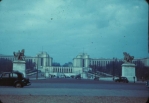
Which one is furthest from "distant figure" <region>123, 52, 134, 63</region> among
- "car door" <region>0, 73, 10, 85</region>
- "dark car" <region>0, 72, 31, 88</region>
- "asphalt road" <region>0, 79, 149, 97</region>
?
"car door" <region>0, 73, 10, 85</region>

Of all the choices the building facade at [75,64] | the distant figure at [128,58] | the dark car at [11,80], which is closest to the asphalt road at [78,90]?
the dark car at [11,80]

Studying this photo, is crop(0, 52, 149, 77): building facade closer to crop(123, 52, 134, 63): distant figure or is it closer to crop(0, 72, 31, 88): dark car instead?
crop(123, 52, 134, 63): distant figure

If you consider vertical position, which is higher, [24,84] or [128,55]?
[128,55]

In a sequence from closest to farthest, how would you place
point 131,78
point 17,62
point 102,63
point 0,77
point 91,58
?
point 0,77, point 17,62, point 131,78, point 102,63, point 91,58

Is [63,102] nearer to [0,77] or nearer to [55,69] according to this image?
[0,77]

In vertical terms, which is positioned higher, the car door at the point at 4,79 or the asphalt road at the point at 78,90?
the car door at the point at 4,79

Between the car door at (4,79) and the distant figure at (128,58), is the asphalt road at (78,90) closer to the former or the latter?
the car door at (4,79)

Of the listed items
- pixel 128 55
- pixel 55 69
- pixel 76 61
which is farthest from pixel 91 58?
pixel 128 55

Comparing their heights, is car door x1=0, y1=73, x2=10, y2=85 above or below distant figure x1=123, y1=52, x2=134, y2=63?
below

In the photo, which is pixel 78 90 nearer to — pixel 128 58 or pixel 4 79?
pixel 4 79

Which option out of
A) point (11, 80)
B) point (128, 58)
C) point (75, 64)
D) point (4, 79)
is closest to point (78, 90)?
point (11, 80)

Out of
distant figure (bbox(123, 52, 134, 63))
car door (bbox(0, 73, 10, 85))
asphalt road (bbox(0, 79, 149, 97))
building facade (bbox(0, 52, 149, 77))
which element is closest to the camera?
asphalt road (bbox(0, 79, 149, 97))
